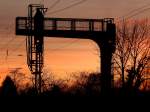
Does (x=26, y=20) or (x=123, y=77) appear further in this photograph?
(x=123, y=77)

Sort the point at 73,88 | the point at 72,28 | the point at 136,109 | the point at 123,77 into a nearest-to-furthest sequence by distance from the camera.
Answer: the point at 136,109 < the point at 72,28 < the point at 123,77 < the point at 73,88

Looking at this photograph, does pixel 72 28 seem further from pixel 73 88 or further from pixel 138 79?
pixel 73 88

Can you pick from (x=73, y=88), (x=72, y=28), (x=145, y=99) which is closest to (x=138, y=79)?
(x=72, y=28)

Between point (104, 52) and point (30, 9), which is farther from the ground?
point (30, 9)

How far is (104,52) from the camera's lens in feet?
189

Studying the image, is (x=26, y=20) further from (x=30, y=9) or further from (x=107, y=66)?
(x=107, y=66)

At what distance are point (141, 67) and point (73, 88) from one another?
4615 cm

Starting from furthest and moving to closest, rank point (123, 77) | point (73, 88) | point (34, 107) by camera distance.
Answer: point (73, 88) < point (123, 77) < point (34, 107)

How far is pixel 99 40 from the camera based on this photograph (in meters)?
57.1

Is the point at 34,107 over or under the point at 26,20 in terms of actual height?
under

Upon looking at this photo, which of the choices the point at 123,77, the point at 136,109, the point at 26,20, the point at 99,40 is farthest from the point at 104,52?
the point at 136,109

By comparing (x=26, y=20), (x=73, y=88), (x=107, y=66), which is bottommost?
(x=73, y=88)

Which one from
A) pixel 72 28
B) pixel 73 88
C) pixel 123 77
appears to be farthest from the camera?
pixel 73 88

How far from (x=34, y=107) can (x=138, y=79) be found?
33.4 m
